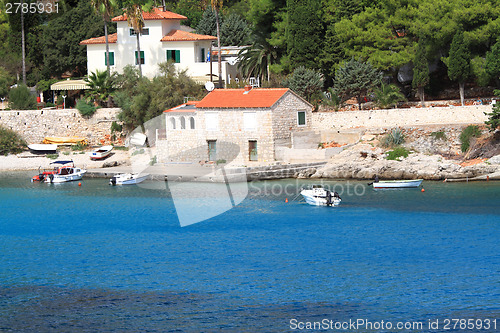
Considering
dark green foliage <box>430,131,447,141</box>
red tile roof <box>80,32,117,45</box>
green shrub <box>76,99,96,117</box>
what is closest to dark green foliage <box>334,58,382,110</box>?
dark green foliage <box>430,131,447,141</box>

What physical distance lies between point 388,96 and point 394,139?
5.30m

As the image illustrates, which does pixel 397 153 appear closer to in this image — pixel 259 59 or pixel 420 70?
pixel 420 70

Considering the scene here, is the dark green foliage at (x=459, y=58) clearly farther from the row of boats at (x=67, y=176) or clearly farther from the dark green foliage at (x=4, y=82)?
the dark green foliage at (x=4, y=82)

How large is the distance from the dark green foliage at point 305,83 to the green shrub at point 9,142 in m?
23.6

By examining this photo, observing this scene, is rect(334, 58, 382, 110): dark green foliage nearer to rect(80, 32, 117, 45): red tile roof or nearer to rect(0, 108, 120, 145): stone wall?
rect(0, 108, 120, 145): stone wall

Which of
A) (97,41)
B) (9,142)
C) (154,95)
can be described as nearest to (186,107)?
(154,95)

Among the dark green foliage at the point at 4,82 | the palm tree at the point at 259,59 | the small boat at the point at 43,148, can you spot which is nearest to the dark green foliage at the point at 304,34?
the palm tree at the point at 259,59

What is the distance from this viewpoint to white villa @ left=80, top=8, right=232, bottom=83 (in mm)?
68562

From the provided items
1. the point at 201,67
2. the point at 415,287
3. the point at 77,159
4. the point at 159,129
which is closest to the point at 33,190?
the point at 77,159

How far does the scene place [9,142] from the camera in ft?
208

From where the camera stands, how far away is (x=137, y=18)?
6425 cm

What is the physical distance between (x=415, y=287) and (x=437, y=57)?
112 ft

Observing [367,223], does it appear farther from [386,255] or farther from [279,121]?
[279,121]

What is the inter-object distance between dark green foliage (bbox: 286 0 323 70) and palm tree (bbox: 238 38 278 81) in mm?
4237
